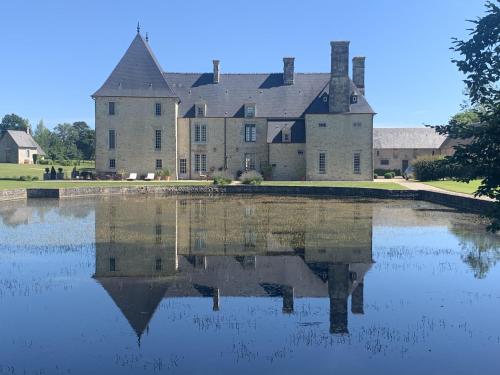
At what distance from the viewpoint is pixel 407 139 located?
63.6 m

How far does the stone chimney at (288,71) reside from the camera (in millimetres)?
47469

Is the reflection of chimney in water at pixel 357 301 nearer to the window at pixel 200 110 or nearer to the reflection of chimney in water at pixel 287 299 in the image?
the reflection of chimney in water at pixel 287 299

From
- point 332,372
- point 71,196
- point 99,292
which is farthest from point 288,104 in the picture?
point 332,372

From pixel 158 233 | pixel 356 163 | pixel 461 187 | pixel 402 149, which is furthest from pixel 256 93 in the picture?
pixel 158 233

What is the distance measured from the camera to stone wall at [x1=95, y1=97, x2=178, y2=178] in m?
44.6

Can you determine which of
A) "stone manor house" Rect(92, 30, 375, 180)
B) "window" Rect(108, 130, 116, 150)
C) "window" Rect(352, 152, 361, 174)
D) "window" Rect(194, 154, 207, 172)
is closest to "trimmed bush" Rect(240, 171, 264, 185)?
"stone manor house" Rect(92, 30, 375, 180)

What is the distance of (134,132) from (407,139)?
32.5 m

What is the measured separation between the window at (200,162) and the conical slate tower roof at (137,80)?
529 cm

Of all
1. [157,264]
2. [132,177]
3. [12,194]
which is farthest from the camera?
[132,177]

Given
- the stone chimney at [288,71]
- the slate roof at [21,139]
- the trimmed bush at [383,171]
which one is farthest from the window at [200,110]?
the slate roof at [21,139]

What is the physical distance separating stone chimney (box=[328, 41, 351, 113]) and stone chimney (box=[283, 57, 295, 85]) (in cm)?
440

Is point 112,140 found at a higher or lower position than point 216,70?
lower

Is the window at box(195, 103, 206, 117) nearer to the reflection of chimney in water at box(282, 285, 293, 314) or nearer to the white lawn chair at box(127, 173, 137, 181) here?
the white lawn chair at box(127, 173, 137, 181)

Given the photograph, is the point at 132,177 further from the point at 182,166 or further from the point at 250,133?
the point at 250,133
